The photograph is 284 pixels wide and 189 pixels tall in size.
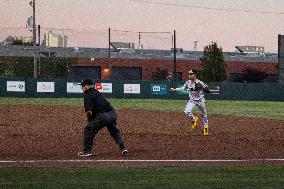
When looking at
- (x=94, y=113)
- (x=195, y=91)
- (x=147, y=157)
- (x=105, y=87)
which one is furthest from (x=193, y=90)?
(x=105, y=87)

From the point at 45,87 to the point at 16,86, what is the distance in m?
2.23

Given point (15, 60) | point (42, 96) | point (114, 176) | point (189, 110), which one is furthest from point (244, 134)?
point (15, 60)

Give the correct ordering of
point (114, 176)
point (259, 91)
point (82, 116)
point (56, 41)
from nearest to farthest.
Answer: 1. point (114, 176)
2. point (82, 116)
3. point (259, 91)
4. point (56, 41)

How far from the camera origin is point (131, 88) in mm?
51562

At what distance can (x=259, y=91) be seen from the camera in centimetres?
5438

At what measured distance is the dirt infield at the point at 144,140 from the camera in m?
13.8

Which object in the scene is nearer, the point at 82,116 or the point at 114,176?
the point at 114,176

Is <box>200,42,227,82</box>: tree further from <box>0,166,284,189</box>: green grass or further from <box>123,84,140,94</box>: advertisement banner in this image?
<box>0,166,284,189</box>: green grass

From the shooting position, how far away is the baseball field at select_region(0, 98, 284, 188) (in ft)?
32.4

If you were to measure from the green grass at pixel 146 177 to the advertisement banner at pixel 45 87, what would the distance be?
3915 centimetres

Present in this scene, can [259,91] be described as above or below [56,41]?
below

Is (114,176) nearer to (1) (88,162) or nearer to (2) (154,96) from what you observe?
(1) (88,162)

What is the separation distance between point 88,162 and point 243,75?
7303cm

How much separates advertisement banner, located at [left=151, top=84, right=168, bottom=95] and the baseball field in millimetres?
27561
